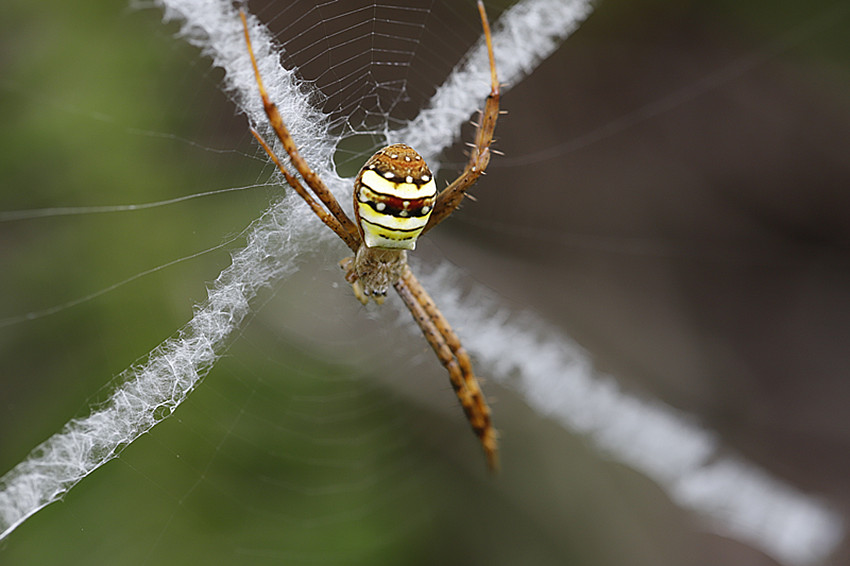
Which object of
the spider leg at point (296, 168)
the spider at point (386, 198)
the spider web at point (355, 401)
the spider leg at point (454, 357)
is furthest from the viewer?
the spider leg at point (454, 357)

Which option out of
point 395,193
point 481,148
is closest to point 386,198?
point 395,193

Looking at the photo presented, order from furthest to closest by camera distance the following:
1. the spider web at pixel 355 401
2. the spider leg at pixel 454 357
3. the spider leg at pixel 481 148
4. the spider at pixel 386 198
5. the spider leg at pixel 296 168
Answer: the spider leg at pixel 454 357, the spider web at pixel 355 401, the spider leg at pixel 481 148, the spider at pixel 386 198, the spider leg at pixel 296 168

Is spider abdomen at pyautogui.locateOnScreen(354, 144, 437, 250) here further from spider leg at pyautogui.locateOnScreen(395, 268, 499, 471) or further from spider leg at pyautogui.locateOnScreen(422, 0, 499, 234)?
spider leg at pyautogui.locateOnScreen(395, 268, 499, 471)

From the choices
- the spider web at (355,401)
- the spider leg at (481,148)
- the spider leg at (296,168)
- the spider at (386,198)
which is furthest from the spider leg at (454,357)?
the spider leg at (481,148)

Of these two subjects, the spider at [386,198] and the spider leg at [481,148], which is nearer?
the spider at [386,198]

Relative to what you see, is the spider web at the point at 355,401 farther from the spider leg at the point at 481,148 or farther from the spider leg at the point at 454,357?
the spider leg at the point at 481,148

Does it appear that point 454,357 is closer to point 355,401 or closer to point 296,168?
point 355,401

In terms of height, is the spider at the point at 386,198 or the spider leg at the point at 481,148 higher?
the spider leg at the point at 481,148

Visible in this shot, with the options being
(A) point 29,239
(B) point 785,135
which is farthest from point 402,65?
(B) point 785,135
